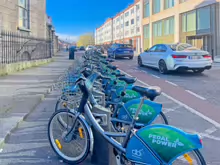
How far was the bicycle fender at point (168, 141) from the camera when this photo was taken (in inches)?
99.5

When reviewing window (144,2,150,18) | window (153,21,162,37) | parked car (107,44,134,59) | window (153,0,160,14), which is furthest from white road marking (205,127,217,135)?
window (144,2,150,18)

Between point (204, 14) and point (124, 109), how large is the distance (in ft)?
87.5

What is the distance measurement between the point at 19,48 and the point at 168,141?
13.0 meters

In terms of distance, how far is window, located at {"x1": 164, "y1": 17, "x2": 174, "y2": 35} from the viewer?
118 feet

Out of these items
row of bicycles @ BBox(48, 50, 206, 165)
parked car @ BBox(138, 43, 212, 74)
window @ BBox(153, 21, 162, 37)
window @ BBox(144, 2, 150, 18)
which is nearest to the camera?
row of bicycles @ BBox(48, 50, 206, 165)

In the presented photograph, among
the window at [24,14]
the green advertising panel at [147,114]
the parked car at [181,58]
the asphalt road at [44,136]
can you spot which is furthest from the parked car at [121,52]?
the green advertising panel at [147,114]

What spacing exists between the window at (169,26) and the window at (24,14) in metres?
23.3

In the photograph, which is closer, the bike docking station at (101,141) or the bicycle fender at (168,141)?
the bicycle fender at (168,141)

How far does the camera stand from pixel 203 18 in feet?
91.5

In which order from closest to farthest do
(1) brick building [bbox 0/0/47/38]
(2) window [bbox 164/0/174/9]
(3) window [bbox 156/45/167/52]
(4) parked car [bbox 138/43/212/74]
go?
1. (4) parked car [bbox 138/43/212/74]
2. (3) window [bbox 156/45/167/52]
3. (1) brick building [bbox 0/0/47/38]
4. (2) window [bbox 164/0/174/9]

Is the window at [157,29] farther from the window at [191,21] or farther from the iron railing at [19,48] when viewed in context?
the iron railing at [19,48]

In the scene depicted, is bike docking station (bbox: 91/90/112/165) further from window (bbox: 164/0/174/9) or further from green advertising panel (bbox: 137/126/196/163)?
window (bbox: 164/0/174/9)

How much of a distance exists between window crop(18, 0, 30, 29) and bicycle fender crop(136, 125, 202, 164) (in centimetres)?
1453

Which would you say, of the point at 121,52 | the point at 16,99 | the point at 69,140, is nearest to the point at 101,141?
the point at 69,140
